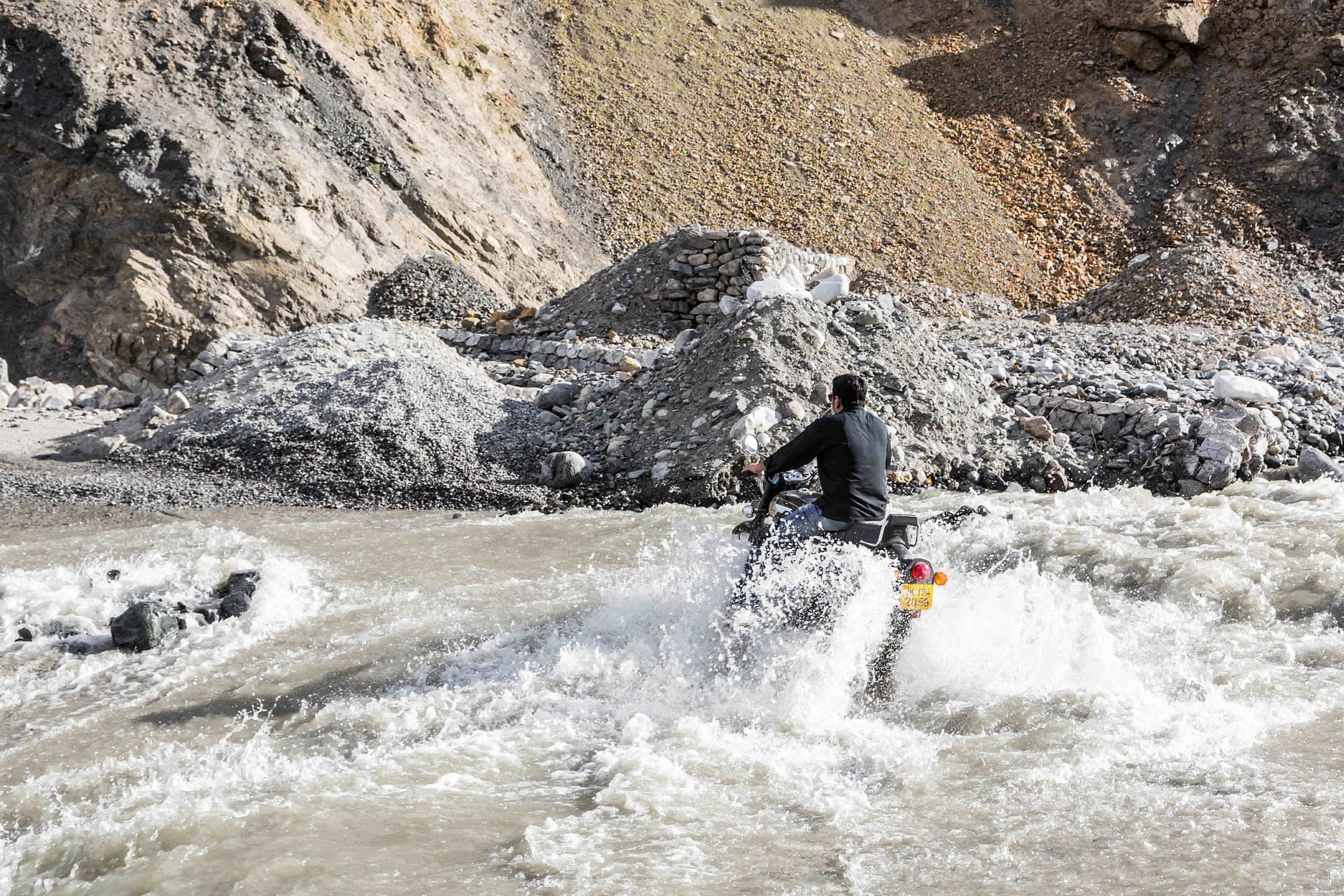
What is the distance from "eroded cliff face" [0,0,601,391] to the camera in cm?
1489

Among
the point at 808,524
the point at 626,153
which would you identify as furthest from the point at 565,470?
the point at 626,153

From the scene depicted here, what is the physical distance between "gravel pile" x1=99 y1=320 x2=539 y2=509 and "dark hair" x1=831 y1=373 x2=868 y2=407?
474cm

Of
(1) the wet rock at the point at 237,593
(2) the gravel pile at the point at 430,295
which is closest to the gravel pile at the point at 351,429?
(1) the wet rock at the point at 237,593

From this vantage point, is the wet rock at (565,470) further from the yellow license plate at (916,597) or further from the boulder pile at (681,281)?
the yellow license plate at (916,597)

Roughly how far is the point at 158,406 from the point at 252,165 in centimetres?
637

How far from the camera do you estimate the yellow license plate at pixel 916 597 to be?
16.1ft

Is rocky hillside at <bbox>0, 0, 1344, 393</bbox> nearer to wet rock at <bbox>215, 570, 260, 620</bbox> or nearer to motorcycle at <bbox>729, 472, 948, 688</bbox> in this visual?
wet rock at <bbox>215, 570, 260, 620</bbox>

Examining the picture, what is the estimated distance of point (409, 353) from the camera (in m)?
11.6

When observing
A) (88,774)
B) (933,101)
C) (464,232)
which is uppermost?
(933,101)

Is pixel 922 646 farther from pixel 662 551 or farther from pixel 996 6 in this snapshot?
pixel 996 6

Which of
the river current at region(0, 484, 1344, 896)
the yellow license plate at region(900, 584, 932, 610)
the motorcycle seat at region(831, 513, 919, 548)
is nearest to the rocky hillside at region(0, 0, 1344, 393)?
the river current at region(0, 484, 1344, 896)

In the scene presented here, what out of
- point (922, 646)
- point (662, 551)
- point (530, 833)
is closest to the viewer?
point (530, 833)

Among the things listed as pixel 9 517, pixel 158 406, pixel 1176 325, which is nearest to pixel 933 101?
pixel 1176 325

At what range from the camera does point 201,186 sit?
15172mm
